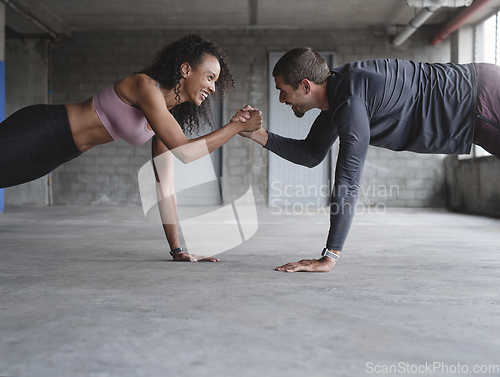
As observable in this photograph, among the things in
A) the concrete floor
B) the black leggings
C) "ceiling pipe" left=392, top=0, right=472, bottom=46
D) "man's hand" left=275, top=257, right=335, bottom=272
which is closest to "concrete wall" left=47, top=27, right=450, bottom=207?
"ceiling pipe" left=392, top=0, right=472, bottom=46

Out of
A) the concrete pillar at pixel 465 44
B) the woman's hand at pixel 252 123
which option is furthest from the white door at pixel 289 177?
the woman's hand at pixel 252 123

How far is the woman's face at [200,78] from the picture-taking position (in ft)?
6.69

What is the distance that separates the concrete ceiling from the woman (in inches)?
205

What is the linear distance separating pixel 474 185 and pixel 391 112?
5.68m

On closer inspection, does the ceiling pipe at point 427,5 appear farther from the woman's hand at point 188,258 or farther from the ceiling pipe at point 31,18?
the ceiling pipe at point 31,18

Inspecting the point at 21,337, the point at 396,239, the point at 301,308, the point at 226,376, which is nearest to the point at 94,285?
the point at 21,337

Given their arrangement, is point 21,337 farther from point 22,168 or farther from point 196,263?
point 196,263

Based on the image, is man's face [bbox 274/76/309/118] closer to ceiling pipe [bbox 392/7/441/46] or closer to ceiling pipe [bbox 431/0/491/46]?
ceiling pipe [bbox 392/7/441/46]

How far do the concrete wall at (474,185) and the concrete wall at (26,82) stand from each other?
728 cm

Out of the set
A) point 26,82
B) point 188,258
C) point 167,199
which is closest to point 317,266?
point 188,258

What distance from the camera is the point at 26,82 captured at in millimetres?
7977

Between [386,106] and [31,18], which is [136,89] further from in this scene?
[31,18]

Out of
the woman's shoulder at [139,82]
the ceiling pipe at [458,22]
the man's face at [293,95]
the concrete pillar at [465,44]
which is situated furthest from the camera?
the concrete pillar at [465,44]

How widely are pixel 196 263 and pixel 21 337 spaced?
1158 mm
